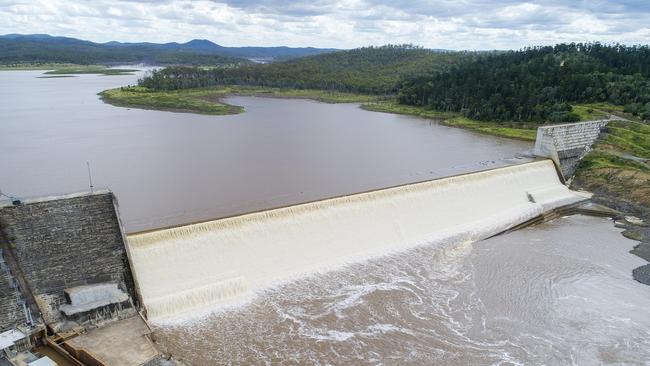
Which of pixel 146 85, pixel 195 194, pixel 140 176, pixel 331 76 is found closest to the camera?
pixel 195 194

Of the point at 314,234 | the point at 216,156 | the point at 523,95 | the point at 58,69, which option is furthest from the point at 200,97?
the point at 58,69

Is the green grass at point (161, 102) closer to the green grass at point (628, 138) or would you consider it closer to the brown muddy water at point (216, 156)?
the brown muddy water at point (216, 156)

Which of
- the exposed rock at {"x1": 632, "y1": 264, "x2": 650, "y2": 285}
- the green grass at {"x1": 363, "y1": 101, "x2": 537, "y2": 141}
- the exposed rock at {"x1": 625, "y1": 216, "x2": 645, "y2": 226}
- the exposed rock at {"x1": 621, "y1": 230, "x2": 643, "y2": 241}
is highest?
the green grass at {"x1": 363, "y1": 101, "x2": 537, "y2": 141}

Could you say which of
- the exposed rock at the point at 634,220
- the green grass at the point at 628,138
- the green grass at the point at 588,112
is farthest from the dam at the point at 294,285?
the green grass at the point at 588,112

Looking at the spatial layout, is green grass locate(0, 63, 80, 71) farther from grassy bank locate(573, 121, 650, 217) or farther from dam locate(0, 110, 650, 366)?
Result: grassy bank locate(573, 121, 650, 217)

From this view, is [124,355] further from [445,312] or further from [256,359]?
[445,312]

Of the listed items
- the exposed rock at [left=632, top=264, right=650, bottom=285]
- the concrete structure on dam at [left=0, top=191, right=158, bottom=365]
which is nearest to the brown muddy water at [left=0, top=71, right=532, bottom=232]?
the concrete structure on dam at [left=0, top=191, right=158, bottom=365]

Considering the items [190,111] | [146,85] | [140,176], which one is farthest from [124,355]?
[146,85]
